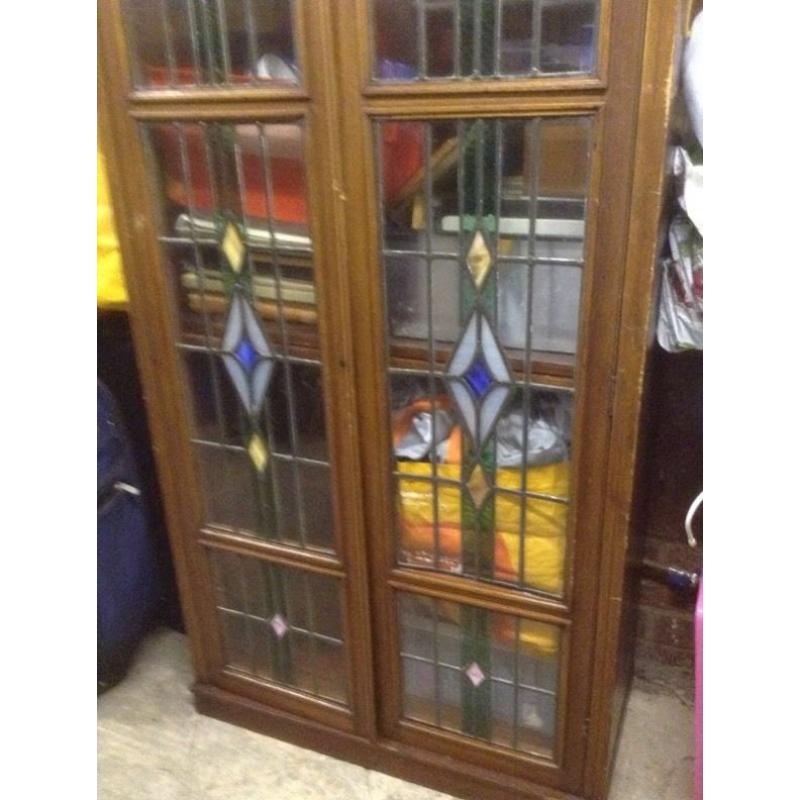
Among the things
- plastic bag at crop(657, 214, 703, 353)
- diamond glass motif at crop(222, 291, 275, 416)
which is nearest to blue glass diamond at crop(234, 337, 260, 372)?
diamond glass motif at crop(222, 291, 275, 416)

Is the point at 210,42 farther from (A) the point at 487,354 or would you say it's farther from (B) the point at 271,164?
(A) the point at 487,354

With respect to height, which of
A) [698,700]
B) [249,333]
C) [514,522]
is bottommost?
[698,700]

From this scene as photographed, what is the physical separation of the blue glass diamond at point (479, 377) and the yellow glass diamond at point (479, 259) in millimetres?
118

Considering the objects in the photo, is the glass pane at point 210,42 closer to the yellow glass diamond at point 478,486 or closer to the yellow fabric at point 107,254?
the yellow fabric at point 107,254

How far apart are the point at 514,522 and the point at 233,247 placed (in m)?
0.64

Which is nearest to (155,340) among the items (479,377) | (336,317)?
(336,317)

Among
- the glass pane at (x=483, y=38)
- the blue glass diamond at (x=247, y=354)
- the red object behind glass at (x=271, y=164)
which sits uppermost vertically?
the glass pane at (x=483, y=38)

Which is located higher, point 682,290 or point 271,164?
point 271,164

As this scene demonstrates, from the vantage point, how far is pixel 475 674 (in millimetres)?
1375

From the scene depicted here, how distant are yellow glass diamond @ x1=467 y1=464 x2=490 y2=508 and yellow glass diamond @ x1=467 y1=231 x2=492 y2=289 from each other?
305 millimetres

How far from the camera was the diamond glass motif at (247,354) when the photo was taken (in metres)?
1.25

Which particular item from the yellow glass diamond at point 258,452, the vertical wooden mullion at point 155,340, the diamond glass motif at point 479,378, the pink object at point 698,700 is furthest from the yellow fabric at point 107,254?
the pink object at point 698,700

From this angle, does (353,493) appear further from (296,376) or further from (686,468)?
(686,468)
